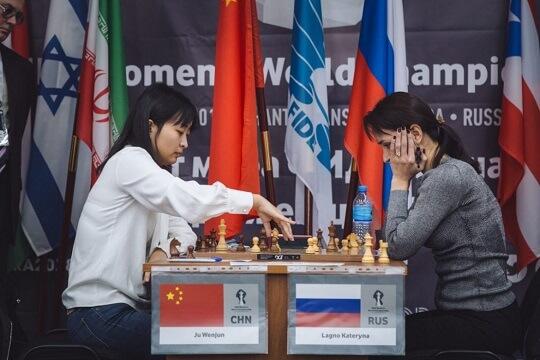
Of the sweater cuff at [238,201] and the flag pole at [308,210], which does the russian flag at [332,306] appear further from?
the flag pole at [308,210]

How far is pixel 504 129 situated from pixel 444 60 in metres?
0.53

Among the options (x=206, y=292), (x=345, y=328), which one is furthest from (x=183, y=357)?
(x=345, y=328)

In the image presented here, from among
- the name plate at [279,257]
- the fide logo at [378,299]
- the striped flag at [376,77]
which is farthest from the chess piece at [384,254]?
the striped flag at [376,77]

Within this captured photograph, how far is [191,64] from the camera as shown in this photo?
16.4 feet

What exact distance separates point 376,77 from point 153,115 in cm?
164

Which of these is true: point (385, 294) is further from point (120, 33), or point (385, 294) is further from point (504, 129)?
point (120, 33)

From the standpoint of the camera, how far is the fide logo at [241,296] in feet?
9.23

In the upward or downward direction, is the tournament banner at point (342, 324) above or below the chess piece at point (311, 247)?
below

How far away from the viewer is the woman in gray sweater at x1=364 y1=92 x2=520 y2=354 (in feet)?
10.1

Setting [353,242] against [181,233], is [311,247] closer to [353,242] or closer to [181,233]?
[353,242]

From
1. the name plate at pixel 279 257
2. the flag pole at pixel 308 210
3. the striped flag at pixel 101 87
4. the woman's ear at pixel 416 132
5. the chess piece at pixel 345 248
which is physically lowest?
the name plate at pixel 279 257

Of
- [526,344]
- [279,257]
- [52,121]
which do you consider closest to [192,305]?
[279,257]

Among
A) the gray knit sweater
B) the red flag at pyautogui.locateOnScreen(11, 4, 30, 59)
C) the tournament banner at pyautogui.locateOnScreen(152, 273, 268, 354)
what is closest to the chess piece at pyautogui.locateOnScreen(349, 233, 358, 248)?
the gray knit sweater

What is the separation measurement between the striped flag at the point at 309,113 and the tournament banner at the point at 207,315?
1856 millimetres
